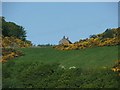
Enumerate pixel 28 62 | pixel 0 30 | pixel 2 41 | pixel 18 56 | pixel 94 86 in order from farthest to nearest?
pixel 0 30 < pixel 2 41 < pixel 18 56 < pixel 28 62 < pixel 94 86

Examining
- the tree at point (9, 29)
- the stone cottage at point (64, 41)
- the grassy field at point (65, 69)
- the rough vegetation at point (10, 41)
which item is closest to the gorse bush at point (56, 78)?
the grassy field at point (65, 69)

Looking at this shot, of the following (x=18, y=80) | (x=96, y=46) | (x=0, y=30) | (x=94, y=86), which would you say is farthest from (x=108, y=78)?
(x=0, y=30)

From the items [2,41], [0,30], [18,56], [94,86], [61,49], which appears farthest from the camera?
[0,30]

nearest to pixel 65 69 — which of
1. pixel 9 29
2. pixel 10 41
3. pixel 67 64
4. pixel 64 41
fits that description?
pixel 67 64

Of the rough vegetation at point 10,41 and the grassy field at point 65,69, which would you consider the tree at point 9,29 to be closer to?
the rough vegetation at point 10,41

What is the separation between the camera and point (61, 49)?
66.2ft

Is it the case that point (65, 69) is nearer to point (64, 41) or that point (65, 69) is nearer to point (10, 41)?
point (64, 41)

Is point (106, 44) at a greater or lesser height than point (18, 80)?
greater

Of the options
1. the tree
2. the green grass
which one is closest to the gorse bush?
the green grass

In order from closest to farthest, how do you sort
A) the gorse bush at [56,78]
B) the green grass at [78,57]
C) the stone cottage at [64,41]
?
the gorse bush at [56,78] → the green grass at [78,57] → the stone cottage at [64,41]

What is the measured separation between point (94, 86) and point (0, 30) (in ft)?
33.0

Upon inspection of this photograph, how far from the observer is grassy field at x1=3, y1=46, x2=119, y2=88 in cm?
1501

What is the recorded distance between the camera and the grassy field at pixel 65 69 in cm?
1501

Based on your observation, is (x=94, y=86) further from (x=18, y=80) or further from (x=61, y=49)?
(x=61, y=49)
